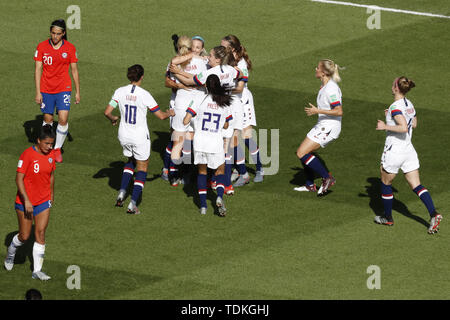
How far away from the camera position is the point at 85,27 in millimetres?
28797

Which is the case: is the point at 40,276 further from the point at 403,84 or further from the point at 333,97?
the point at 403,84

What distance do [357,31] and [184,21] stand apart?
486 centimetres

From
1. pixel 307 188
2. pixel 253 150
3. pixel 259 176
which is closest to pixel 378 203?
pixel 307 188

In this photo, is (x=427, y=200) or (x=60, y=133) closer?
(x=427, y=200)

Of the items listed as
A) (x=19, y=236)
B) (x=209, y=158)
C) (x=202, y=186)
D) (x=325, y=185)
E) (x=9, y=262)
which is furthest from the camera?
(x=325, y=185)

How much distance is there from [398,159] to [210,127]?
10.4 feet

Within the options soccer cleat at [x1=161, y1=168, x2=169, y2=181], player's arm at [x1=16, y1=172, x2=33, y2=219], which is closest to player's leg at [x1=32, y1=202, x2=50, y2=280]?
player's arm at [x1=16, y1=172, x2=33, y2=219]

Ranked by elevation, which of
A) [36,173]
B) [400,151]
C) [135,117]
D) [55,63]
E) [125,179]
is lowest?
[36,173]

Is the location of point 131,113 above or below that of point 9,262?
above

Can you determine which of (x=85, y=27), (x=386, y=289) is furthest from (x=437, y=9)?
(x=386, y=289)

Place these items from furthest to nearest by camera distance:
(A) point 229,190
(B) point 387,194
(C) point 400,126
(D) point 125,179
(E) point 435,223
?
1. (A) point 229,190
2. (D) point 125,179
3. (B) point 387,194
4. (E) point 435,223
5. (C) point 400,126

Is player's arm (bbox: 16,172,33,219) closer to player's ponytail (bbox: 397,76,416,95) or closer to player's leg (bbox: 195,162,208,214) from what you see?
player's leg (bbox: 195,162,208,214)

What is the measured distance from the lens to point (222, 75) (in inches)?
720
